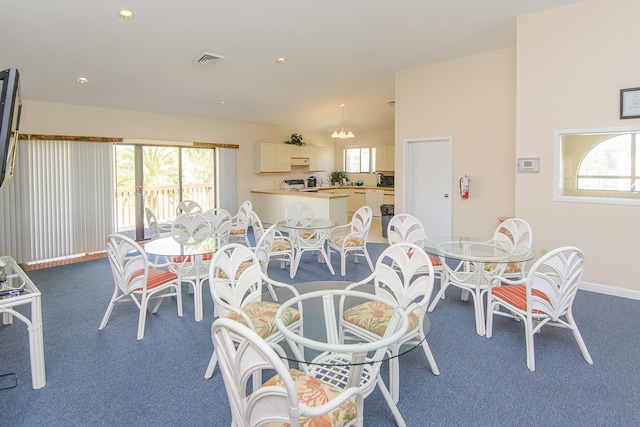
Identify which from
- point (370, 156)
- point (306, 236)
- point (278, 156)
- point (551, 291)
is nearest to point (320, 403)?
point (551, 291)

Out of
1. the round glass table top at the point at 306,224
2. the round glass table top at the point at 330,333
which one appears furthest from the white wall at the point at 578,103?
the round glass table top at the point at 330,333

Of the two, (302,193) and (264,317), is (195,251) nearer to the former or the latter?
(264,317)

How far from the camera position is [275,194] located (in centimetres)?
768

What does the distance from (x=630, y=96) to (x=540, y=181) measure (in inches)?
42.4

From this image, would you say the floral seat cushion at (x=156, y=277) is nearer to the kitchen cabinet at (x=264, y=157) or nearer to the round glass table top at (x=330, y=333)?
the round glass table top at (x=330, y=333)

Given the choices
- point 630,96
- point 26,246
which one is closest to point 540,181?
point 630,96

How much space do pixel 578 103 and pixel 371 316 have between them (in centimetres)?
338

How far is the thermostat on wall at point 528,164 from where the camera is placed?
13.4 ft

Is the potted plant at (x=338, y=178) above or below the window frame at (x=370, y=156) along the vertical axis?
below

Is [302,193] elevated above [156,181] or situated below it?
below

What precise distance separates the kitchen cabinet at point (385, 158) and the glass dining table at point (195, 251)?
245 inches

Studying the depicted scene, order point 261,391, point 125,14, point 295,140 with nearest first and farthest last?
point 261,391, point 125,14, point 295,140

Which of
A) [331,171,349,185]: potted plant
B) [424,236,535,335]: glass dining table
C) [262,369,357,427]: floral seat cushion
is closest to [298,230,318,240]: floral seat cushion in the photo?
[424,236,535,335]: glass dining table

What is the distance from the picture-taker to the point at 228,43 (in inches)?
165
